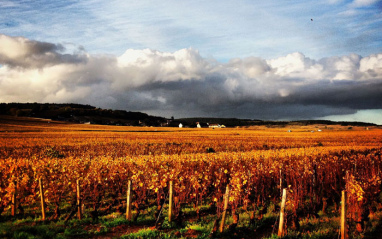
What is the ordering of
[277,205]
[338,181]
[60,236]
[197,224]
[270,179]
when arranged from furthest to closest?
[338,181]
[270,179]
[277,205]
[197,224]
[60,236]

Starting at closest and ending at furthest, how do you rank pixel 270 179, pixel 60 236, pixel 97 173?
1. pixel 60 236
2. pixel 97 173
3. pixel 270 179

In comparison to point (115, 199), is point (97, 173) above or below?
above

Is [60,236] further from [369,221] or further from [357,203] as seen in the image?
[369,221]

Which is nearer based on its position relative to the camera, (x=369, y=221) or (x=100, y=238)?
(x=100, y=238)

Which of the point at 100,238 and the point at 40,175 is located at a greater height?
the point at 40,175

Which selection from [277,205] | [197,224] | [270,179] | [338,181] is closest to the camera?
[197,224]

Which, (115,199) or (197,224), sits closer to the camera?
(197,224)

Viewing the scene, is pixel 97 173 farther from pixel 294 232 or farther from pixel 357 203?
pixel 357 203

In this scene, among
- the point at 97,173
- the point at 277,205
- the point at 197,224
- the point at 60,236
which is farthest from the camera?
the point at 97,173

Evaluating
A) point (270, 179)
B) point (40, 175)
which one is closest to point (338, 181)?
point (270, 179)

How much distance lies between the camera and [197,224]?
11750 millimetres

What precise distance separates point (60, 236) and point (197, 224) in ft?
18.1

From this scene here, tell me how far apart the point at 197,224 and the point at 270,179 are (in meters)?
6.43

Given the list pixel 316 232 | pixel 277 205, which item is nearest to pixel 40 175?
pixel 277 205
